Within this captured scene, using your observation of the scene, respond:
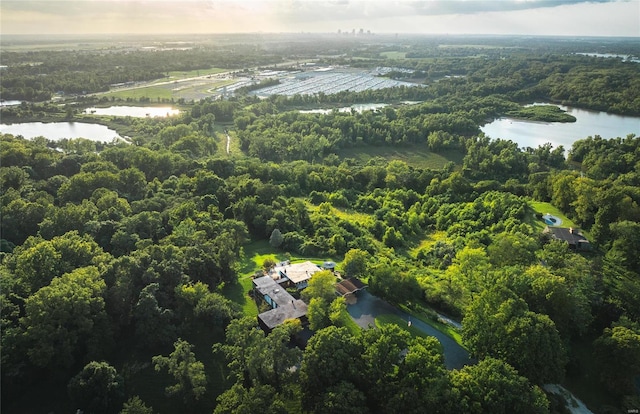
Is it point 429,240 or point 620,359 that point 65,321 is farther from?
point 429,240

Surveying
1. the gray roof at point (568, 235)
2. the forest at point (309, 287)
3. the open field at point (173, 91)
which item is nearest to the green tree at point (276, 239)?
the forest at point (309, 287)

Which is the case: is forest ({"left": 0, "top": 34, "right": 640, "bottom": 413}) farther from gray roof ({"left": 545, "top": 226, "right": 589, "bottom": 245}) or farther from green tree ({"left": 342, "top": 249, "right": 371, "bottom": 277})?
gray roof ({"left": 545, "top": 226, "right": 589, "bottom": 245})

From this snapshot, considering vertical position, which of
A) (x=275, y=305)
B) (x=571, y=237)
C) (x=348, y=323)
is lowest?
(x=348, y=323)

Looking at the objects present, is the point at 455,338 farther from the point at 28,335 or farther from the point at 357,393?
the point at 28,335

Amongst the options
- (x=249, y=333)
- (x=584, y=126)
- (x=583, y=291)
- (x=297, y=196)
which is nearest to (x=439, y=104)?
(x=584, y=126)

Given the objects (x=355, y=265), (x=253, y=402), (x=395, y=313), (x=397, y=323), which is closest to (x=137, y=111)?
(x=355, y=265)
